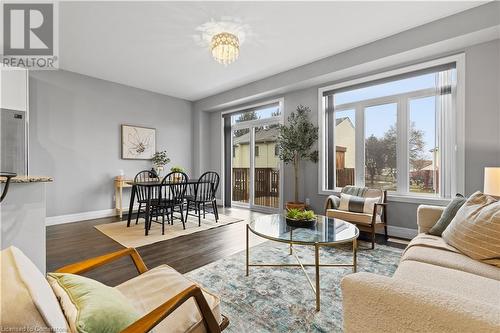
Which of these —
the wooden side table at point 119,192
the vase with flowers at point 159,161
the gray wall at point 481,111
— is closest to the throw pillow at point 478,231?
the gray wall at point 481,111

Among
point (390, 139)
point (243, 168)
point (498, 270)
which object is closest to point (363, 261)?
point (498, 270)

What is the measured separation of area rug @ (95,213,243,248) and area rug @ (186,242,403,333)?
1.24 meters

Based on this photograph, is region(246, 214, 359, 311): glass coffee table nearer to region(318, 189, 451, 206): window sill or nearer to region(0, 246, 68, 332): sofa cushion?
region(0, 246, 68, 332): sofa cushion

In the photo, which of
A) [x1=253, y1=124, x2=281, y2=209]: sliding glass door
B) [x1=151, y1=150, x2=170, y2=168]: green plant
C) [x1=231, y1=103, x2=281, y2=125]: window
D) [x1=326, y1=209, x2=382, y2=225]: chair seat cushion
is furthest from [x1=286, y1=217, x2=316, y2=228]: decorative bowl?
[x1=151, y1=150, x2=170, y2=168]: green plant

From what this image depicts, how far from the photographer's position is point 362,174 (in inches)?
155

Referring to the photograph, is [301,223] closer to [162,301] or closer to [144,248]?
[162,301]

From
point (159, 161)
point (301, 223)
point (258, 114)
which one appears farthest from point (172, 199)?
point (258, 114)

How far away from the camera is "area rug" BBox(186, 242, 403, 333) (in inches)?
61.7

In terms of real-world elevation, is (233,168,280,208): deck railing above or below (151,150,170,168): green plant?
below

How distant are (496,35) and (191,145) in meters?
5.76

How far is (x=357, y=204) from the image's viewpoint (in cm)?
329

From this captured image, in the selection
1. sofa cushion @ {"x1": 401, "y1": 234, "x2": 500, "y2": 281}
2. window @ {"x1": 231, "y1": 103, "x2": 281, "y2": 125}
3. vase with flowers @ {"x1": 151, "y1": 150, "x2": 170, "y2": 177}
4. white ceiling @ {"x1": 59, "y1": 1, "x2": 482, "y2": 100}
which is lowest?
sofa cushion @ {"x1": 401, "y1": 234, "x2": 500, "y2": 281}

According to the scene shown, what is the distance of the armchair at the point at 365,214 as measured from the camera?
299 cm

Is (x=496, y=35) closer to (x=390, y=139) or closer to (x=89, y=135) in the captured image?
(x=390, y=139)
